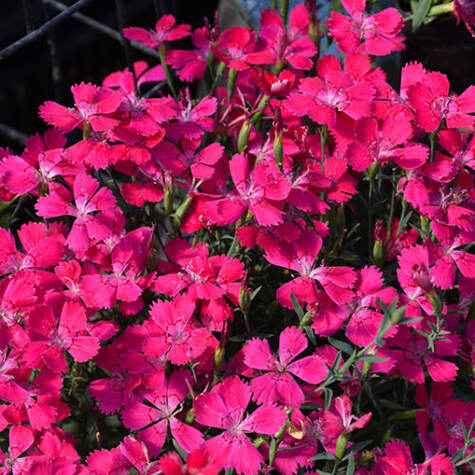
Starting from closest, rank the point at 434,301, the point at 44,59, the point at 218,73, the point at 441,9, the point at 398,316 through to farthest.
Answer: the point at 398,316 → the point at 434,301 → the point at 218,73 → the point at 441,9 → the point at 44,59

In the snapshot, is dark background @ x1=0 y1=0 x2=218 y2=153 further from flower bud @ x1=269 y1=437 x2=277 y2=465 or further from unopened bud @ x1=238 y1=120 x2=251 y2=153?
flower bud @ x1=269 y1=437 x2=277 y2=465

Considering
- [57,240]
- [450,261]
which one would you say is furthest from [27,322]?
[450,261]

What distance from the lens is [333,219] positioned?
3.58 feet

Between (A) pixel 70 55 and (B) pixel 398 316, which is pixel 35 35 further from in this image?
(A) pixel 70 55

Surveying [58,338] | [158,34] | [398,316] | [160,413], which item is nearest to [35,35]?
[158,34]

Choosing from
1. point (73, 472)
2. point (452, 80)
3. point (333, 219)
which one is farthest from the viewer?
point (452, 80)

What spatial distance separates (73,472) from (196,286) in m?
0.29

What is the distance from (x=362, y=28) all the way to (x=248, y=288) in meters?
0.54

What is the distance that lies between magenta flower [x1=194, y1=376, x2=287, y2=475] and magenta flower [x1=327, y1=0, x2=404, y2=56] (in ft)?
2.03

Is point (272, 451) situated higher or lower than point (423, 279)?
lower

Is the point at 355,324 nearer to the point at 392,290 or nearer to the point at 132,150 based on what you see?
the point at 392,290

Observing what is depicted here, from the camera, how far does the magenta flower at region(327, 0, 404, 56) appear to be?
1187mm

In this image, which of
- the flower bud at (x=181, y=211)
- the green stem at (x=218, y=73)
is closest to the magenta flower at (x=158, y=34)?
the green stem at (x=218, y=73)

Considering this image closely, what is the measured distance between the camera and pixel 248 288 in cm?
96
